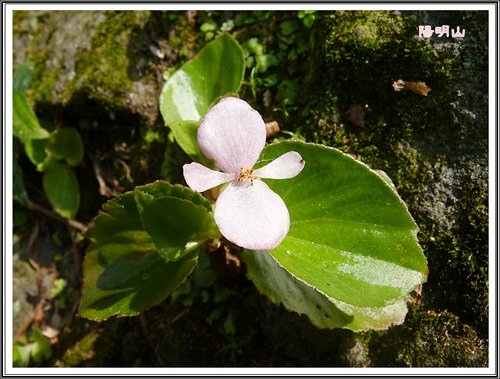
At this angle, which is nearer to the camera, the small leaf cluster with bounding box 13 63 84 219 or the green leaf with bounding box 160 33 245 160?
the green leaf with bounding box 160 33 245 160

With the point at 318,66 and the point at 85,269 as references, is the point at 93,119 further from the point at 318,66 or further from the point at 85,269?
the point at 318,66

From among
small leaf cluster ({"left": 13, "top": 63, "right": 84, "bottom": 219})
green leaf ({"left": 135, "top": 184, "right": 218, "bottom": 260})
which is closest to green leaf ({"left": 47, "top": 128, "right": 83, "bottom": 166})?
small leaf cluster ({"left": 13, "top": 63, "right": 84, "bottom": 219})

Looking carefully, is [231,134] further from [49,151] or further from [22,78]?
[22,78]

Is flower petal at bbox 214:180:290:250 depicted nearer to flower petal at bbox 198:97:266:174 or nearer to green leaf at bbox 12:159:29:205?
flower petal at bbox 198:97:266:174

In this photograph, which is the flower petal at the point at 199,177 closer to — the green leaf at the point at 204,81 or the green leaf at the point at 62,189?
the green leaf at the point at 204,81

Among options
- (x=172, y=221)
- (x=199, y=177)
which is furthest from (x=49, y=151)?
(x=199, y=177)

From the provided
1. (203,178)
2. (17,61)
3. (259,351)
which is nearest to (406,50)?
(203,178)
